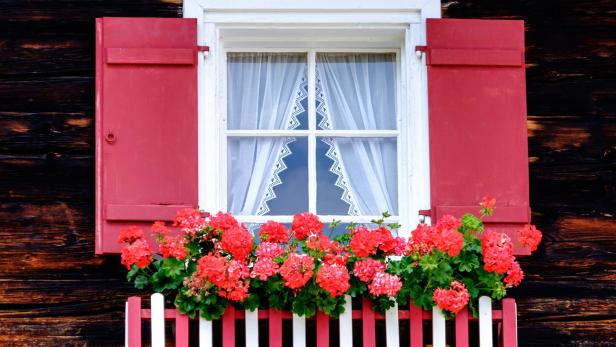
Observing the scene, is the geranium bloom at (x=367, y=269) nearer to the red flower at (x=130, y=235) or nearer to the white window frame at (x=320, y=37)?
the white window frame at (x=320, y=37)

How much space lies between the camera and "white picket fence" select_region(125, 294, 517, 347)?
12.8 ft

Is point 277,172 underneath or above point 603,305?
above

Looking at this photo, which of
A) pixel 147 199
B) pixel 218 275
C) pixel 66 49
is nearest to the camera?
pixel 218 275

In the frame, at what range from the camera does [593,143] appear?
4473 millimetres

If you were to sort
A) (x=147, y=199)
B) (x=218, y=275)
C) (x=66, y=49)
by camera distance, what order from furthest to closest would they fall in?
(x=66, y=49) → (x=147, y=199) → (x=218, y=275)

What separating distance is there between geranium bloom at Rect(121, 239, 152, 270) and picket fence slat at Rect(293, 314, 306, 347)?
1.90ft

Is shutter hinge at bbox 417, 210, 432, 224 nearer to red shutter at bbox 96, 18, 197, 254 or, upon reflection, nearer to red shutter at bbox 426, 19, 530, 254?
red shutter at bbox 426, 19, 530, 254

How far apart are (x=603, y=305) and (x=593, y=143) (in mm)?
670

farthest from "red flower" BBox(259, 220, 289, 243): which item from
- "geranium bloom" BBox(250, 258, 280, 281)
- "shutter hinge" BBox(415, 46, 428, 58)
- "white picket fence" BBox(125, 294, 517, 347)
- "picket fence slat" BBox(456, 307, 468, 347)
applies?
"shutter hinge" BBox(415, 46, 428, 58)

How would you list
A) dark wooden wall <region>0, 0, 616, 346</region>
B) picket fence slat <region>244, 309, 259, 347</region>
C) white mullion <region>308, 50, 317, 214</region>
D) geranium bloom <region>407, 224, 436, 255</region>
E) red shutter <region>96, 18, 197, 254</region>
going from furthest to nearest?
white mullion <region>308, 50, 317, 214</region> → dark wooden wall <region>0, 0, 616, 346</region> → red shutter <region>96, 18, 197, 254</region> → picket fence slat <region>244, 309, 259, 347</region> → geranium bloom <region>407, 224, 436, 255</region>

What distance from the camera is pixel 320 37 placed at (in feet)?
15.1

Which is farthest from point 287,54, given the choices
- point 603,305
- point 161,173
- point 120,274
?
point 603,305

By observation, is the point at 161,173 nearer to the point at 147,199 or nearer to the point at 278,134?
the point at 147,199

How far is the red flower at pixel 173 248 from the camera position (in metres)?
3.85
